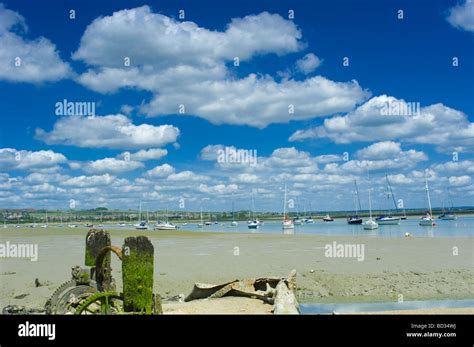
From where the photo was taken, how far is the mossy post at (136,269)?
8.73m

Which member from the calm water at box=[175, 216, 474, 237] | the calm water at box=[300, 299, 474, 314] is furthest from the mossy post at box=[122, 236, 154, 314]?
the calm water at box=[175, 216, 474, 237]

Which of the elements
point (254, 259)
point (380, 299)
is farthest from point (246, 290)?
point (254, 259)

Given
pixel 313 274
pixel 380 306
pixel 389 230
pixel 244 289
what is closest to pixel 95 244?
pixel 244 289

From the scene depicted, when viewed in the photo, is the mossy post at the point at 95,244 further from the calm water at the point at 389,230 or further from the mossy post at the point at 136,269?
the calm water at the point at 389,230

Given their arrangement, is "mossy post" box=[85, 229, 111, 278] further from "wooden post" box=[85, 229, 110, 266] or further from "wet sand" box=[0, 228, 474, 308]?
"wet sand" box=[0, 228, 474, 308]

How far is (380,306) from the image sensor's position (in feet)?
53.1

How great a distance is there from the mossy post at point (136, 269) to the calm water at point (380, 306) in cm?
813

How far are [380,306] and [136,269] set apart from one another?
33.7ft

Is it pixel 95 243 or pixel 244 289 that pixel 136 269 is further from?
pixel 244 289

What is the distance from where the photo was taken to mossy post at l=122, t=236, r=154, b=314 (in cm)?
873

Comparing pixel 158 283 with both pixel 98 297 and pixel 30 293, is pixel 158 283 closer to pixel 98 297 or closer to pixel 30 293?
pixel 30 293
